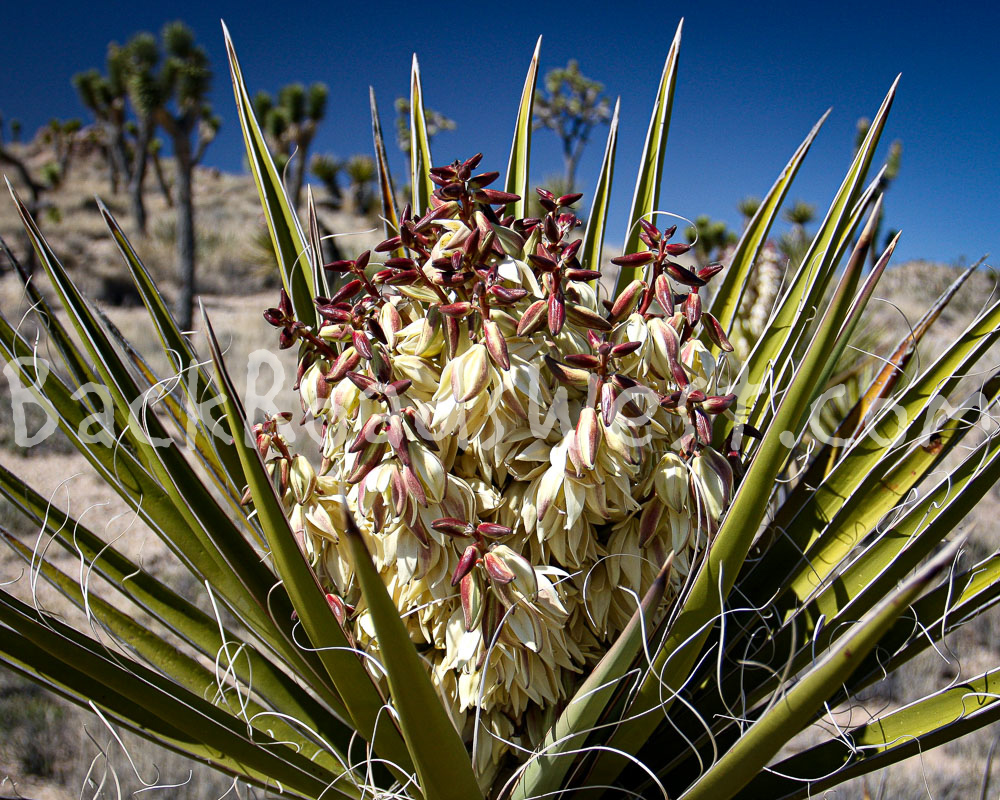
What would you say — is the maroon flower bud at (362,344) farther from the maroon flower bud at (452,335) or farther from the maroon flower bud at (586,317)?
the maroon flower bud at (586,317)

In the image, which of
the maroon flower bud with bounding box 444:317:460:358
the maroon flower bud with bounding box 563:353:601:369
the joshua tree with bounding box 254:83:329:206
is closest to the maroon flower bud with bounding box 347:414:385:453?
the maroon flower bud with bounding box 444:317:460:358

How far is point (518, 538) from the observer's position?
84cm

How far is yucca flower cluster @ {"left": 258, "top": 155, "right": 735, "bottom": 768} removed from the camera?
741mm

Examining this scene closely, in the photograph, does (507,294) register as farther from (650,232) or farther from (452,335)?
(650,232)

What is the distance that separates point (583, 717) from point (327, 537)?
1.21 ft

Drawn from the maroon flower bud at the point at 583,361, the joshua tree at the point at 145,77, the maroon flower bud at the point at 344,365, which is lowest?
the maroon flower bud at the point at 344,365

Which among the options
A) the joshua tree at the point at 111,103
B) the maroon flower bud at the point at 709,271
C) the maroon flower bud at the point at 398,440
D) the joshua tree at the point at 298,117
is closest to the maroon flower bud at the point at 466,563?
the maroon flower bud at the point at 398,440

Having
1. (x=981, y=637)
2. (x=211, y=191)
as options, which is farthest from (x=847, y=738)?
(x=211, y=191)

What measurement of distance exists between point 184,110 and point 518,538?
10103 millimetres

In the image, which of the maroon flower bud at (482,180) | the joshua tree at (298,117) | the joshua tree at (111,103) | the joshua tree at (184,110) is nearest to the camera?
the maroon flower bud at (482,180)

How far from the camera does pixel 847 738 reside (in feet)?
2.85

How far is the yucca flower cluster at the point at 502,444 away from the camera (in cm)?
74

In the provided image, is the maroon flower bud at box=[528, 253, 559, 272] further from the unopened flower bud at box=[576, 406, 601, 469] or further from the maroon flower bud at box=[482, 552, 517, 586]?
the maroon flower bud at box=[482, 552, 517, 586]

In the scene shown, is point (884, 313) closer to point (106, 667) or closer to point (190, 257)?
point (190, 257)
